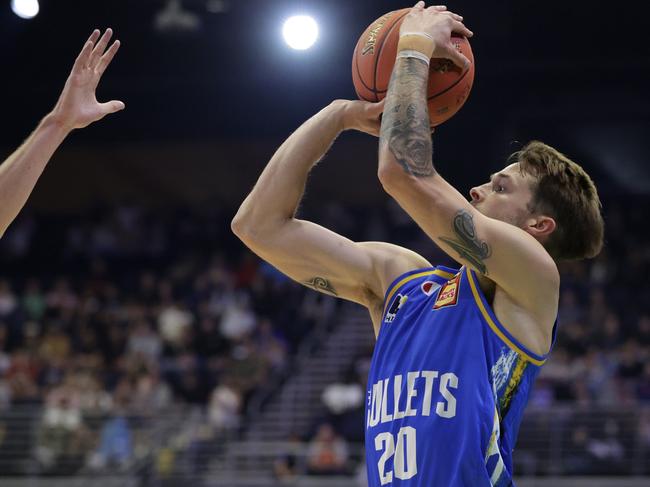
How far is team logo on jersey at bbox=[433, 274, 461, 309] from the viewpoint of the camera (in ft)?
9.91

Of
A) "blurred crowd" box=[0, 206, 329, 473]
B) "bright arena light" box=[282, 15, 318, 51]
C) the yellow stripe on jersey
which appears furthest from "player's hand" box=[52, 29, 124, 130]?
"bright arena light" box=[282, 15, 318, 51]

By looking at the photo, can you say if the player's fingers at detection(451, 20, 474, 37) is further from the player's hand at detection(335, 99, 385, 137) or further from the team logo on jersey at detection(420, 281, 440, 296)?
the team logo on jersey at detection(420, 281, 440, 296)

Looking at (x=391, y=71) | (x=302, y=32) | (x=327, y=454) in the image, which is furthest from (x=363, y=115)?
(x=302, y=32)

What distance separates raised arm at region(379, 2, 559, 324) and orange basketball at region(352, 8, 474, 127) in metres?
0.21

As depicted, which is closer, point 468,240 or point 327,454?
point 468,240

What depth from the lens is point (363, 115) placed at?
3232 millimetres

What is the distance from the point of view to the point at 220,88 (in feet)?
62.4

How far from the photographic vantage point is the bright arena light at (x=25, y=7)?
42.6ft

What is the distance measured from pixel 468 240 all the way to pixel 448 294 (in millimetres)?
241

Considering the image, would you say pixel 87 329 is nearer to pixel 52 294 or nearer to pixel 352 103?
pixel 52 294

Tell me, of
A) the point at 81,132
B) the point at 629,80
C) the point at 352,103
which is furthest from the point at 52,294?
the point at 352,103

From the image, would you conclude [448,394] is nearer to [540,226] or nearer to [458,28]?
[540,226]

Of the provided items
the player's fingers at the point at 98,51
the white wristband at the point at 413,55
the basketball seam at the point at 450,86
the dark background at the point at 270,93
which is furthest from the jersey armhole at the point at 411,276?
the dark background at the point at 270,93

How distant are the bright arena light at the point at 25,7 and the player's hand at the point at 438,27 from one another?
1081 cm
